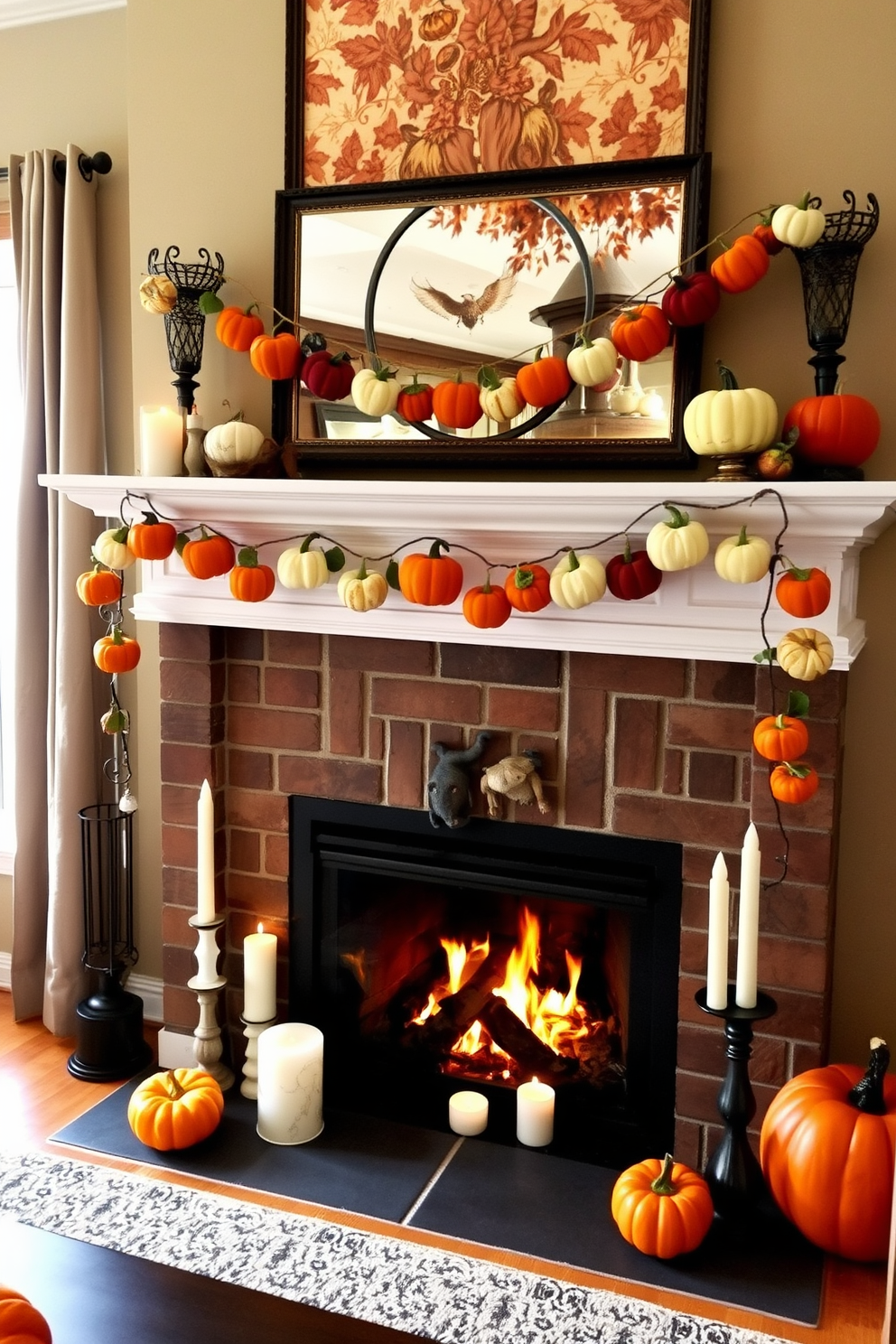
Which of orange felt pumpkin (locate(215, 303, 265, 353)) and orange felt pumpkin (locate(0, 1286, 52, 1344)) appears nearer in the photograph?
→ orange felt pumpkin (locate(0, 1286, 52, 1344))

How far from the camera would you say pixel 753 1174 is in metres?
1.94

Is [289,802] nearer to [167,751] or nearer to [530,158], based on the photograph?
[167,751]

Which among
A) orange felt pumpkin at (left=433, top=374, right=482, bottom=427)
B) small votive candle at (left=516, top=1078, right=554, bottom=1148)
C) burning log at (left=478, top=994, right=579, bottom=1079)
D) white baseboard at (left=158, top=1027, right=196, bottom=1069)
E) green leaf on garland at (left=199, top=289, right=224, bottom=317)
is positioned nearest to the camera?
orange felt pumpkin at (left=433, top=374, right=482, bottom=427)

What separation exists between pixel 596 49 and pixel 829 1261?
2237mm

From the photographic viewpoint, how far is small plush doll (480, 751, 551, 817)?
2.08 metres

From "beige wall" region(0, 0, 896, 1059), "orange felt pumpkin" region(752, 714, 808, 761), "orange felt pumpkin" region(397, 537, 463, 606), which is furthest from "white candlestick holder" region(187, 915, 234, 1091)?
"orange felt pumpkin" region(752, 714, 808, 761)

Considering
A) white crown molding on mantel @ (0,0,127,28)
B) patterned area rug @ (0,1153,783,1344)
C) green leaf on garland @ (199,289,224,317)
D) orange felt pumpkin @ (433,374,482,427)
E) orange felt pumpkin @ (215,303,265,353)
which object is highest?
white crown molding on mantel @ (0,0,127,28)

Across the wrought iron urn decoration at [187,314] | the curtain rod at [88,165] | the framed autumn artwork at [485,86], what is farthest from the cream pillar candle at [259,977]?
the curtain rod at [88,165]

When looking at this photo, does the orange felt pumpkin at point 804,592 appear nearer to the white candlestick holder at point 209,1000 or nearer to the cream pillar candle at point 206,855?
the cream pillar candle at point 206,855

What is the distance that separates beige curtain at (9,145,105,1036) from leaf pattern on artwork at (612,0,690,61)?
1368 mm

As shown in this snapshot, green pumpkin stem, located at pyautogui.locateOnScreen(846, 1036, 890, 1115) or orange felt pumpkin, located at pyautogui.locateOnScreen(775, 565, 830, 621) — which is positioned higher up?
orange felt pumpkin, located at pyautogui.locateOnScreen(775, 565, 830, 621)

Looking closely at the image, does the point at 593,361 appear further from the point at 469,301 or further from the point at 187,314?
the point at 187,314

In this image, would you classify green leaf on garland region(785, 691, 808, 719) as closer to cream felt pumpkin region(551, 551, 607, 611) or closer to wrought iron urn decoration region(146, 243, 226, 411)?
cream felt pumpkin region(551, 551, 607, 611)

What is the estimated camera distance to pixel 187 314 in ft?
7.32
